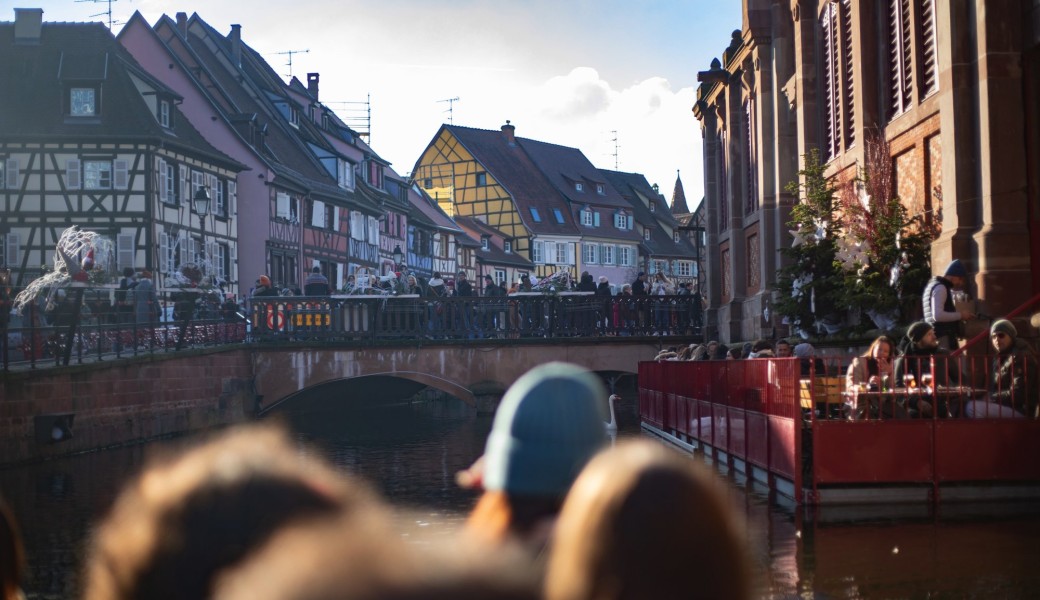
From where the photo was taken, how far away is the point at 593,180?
3812 inches

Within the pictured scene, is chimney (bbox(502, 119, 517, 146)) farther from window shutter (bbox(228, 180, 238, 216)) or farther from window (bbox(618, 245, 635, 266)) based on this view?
window shutter (bbox(228, 180, 238, 216))

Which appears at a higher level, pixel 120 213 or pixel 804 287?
pixel 120 213

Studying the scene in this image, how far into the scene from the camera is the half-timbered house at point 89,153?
41281 millimetres

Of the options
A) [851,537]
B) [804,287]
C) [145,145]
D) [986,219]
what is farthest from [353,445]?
[145,145]

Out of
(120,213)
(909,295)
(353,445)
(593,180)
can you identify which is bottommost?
(353,445)

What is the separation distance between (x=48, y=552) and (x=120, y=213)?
31.3 metres

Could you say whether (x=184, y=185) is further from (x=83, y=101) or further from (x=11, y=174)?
(x=11, y=174)

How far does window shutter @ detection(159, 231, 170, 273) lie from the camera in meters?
42.6

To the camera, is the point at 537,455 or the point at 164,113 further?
the point at 164,113

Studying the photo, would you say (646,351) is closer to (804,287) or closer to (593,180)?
(804,287)

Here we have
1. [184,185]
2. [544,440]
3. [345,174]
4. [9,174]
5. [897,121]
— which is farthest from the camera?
[345,174]

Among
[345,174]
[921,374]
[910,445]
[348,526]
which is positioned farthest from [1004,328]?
[345,174]

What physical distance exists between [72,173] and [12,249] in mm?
2920

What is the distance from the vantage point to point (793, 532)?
1140cm
